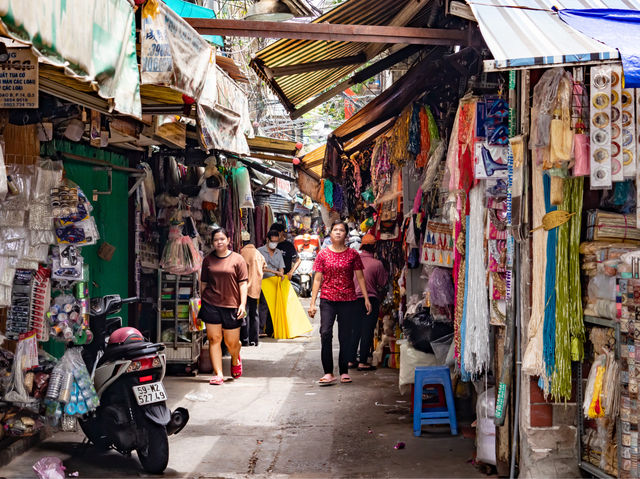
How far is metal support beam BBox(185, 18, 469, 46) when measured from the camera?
6.13 m

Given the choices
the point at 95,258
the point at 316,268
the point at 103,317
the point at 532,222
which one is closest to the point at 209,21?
the point at 103,317

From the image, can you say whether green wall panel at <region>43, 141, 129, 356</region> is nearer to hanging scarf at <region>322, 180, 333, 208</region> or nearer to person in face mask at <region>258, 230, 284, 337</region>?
person in face mask at <region>258, 230, 284, 337</region>

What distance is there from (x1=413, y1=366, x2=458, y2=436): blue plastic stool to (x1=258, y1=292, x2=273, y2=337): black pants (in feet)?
28.2

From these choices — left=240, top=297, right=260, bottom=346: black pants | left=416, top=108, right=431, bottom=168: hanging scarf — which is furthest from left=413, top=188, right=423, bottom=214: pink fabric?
left=240, top=297, right=260, bottom=346: black pants

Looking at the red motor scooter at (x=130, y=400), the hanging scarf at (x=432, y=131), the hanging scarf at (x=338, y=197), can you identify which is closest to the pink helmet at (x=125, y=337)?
the red motor scooter at (x=130, y=400)

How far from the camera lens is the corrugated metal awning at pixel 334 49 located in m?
6.84

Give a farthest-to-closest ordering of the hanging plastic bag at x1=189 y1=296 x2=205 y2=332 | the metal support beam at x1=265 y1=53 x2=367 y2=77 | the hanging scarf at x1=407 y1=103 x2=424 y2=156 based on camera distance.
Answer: the hanging plastic bag at x1=189 y1=296 x2=205 y2=332 → the hanging scarf at x1=407 y1=103 x2=424 y2=156 → the metal support beam at x1=265 y1=53 x2=367 y2=77

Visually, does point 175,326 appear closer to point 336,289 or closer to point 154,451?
point 336,289

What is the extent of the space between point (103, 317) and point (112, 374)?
589 millimetres

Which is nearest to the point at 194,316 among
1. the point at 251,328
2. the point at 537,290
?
the point at 251,328

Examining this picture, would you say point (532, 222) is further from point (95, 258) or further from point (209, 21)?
point (95, 258)

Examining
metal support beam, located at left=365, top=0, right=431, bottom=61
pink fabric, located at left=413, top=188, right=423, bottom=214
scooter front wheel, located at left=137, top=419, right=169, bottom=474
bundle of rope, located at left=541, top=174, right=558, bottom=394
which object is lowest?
scooter front wheel, located at left=137, top=419, right=169, bottom=474

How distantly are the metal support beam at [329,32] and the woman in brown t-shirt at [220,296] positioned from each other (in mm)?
4353

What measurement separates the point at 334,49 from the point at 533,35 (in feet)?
11.3
